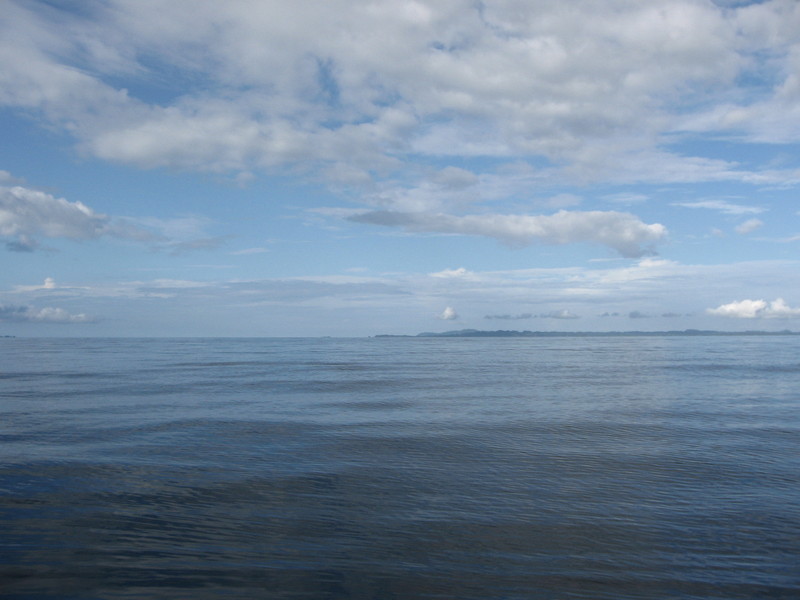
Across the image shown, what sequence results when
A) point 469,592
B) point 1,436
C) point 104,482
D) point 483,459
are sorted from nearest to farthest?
point 469,592
point 104,482
point 483,459
point 1,436

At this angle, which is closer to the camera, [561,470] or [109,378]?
[561,470]

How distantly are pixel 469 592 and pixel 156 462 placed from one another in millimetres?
9842

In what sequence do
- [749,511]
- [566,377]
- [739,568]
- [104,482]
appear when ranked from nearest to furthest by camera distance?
[739,568] → [749,511] → [104,482] → [566,377]

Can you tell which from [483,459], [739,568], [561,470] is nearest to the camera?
[739,568]

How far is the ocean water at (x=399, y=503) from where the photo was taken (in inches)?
309

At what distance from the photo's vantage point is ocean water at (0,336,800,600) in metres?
7.86

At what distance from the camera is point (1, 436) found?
17141 millimetres

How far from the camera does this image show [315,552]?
8.70 metres

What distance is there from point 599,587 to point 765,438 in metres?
13.4

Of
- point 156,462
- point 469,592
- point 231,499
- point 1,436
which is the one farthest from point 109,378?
point 469,592

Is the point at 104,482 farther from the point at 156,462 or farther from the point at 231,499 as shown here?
the point at 231,499

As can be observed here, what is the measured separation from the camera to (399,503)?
11023 millimetres

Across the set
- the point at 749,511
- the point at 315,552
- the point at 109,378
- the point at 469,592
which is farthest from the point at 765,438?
the point at 109,378

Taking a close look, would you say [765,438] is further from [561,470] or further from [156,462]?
[156,462]
